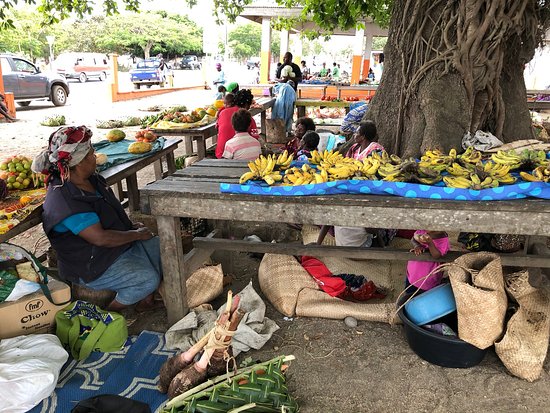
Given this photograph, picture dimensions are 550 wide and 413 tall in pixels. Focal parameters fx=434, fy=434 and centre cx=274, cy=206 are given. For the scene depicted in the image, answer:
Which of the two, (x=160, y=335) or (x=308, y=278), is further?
(x=308, y=278)

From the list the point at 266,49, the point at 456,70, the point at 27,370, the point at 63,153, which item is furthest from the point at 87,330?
the point at 266,49

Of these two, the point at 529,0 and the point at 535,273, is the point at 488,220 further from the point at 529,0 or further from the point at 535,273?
the point at 529,0

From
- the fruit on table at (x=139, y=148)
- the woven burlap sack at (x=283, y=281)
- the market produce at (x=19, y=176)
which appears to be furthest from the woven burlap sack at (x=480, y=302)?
the fruit on table at (x=139, y=148)

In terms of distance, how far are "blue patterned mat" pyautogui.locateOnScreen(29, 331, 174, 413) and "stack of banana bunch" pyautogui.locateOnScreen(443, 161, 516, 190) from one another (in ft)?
7.07

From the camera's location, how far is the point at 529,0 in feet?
14.1

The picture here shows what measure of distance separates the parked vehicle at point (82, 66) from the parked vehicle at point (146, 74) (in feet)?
20.9

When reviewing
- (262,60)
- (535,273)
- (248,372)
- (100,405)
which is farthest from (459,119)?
(262,60)

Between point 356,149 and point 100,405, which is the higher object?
point 356,149

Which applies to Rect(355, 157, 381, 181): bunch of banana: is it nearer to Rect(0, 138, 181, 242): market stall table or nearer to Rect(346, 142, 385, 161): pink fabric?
Rect(346, 142, 385, 161): pink fabric

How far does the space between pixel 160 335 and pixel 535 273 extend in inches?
116

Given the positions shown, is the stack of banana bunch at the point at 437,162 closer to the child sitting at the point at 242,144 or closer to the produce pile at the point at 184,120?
the child sitting at the point at 242,144

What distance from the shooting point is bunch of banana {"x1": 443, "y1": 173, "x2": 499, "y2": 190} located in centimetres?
260

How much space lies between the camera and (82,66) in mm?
29547

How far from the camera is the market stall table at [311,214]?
2.53 metres
